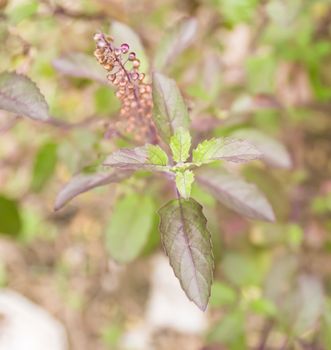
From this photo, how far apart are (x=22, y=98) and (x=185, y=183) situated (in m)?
0.41

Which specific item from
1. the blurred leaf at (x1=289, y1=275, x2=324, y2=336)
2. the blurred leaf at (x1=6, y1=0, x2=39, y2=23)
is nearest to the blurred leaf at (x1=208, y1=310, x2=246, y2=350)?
the blurred leaf at (x1=289, y1=275, x2=324, y2=336)

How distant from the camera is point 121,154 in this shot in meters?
1.06

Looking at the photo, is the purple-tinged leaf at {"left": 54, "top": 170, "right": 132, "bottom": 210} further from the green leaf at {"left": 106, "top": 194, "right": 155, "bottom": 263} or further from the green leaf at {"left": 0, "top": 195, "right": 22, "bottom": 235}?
the green leaf at {"left": 0, "top": 195, "right": 22, "bottom": 235}

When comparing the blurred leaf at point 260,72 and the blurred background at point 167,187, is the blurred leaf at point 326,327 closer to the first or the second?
the blurred background at point 167,187

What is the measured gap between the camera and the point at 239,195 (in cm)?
129

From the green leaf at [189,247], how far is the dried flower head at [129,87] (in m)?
0.25

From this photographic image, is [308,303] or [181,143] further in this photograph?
[308,303]

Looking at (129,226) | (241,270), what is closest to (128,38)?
(129,226)

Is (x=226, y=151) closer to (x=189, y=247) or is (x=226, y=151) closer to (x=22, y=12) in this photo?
(x=189, y=247)

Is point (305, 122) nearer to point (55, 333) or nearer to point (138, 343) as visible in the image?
point (138, 343)

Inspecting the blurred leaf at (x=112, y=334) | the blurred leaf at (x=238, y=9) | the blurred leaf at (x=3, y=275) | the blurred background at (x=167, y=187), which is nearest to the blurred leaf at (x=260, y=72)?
the blurred background at (x=167, y=187)

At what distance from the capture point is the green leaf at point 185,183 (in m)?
1.12

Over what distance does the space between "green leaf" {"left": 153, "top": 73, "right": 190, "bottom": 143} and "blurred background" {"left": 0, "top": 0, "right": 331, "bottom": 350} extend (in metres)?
0.22

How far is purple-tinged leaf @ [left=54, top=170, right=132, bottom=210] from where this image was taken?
3.99 feet
